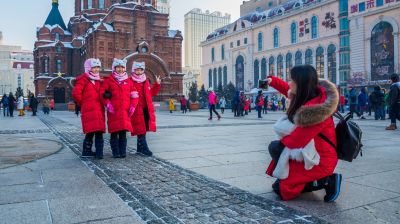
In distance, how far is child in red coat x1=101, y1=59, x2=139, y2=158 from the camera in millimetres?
6137

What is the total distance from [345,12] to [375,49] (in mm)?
7466

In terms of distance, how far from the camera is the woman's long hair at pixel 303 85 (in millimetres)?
3510

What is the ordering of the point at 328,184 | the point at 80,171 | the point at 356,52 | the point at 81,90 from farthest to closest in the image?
the point at 356,52, the point at 81,90, the point at 80,171, the point at 328,184

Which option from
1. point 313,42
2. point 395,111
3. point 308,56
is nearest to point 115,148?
point 395,111

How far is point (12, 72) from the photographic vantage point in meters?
127

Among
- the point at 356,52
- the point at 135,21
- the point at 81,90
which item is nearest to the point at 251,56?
the point at 356,52

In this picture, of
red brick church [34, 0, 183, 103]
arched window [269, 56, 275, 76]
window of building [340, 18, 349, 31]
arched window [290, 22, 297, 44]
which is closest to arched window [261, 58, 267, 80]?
arched window [269, 56, 275, 76]

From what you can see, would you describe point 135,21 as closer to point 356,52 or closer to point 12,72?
point 356,52

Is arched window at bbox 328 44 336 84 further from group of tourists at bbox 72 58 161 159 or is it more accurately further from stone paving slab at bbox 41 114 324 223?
stone paving slab at bbox 41 114 324 223

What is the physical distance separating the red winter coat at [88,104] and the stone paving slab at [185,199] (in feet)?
3.47

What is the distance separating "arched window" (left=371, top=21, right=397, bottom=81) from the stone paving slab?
147 ft

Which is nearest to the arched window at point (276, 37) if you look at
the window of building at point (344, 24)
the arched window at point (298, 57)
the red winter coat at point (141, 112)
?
the arched window at point (298, 57)

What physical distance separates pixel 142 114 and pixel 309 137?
3877 mm

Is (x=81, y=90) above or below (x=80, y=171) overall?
above
